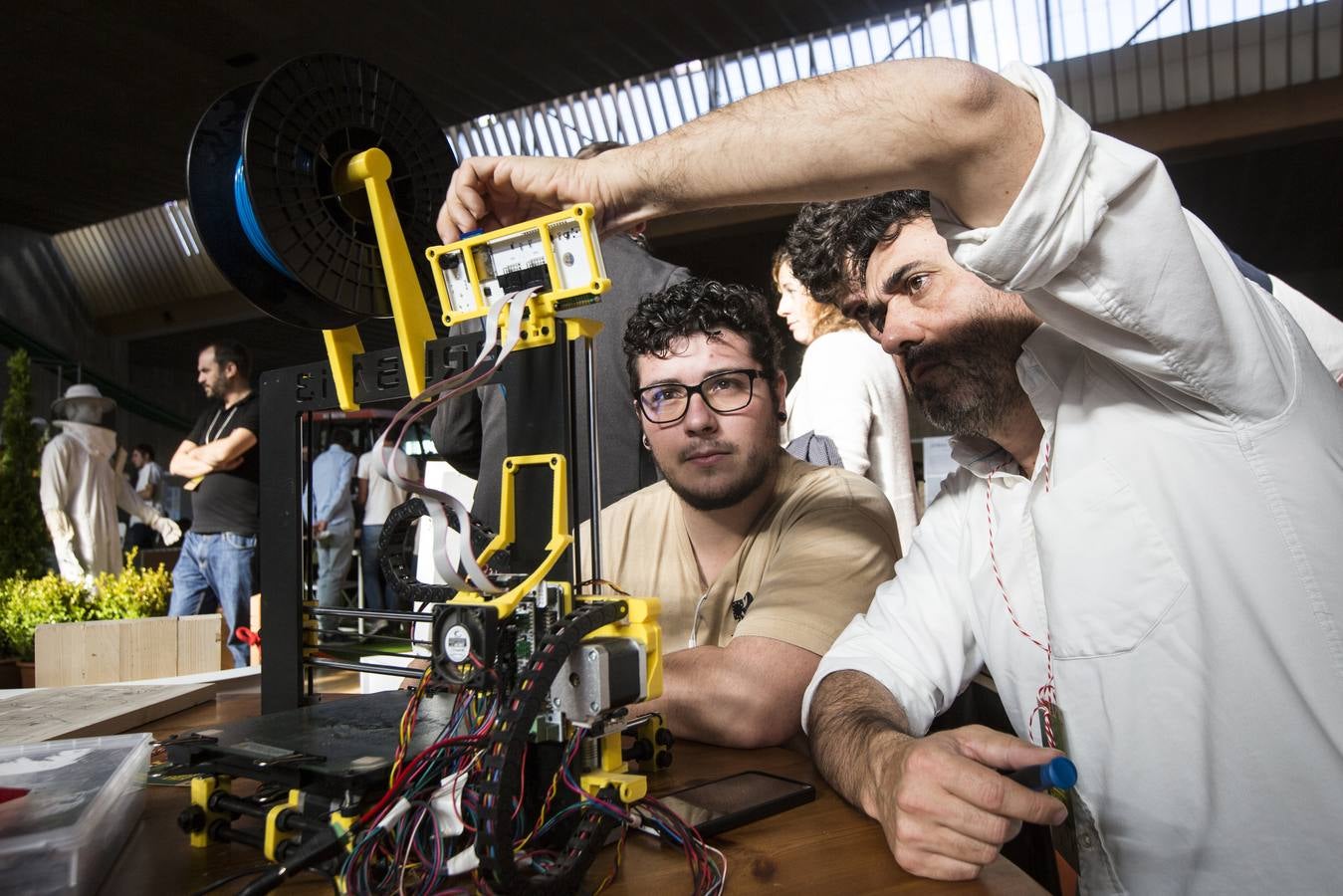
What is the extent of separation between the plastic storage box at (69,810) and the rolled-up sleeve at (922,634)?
2.83 ft

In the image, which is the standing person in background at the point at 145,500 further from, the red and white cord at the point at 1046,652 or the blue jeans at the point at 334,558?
the red and white cord at the point at 1046,652

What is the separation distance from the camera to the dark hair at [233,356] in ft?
15.0

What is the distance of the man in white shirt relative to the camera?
2.93ft

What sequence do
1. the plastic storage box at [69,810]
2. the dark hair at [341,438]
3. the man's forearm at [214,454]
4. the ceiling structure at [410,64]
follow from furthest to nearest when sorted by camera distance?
the dark hair at [341,438] < the ceiling structure at [410,64] < the man's forearm at [214,454] < the plastic storage box at [69,810]

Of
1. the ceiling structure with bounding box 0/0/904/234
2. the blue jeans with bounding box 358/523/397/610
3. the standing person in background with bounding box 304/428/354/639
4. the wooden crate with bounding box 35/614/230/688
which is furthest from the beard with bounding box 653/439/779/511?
the blue jeans with bounding box 358/523/397/610

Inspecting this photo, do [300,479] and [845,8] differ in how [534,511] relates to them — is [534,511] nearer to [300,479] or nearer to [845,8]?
[300,479]

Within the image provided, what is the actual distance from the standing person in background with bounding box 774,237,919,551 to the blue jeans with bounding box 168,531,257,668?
312cm

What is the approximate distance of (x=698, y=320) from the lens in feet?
6.09

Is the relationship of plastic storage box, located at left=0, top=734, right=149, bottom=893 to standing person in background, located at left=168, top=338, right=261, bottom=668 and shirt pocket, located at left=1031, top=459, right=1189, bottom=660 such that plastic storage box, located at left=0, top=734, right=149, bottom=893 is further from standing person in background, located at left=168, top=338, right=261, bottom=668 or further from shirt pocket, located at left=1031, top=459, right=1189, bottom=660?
standing person in background, located at left=168, top=338, right=261, bottom=668

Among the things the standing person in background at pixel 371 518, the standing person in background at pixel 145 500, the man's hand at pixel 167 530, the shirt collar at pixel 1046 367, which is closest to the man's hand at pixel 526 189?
the shirt collar at pixel 1046 367

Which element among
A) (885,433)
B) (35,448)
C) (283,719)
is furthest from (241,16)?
(283,719)

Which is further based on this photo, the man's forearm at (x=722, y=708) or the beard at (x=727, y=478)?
the beard at (x=727, y=478)

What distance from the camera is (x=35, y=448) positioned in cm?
638

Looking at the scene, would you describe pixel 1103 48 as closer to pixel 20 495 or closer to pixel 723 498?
pixel 723 498
